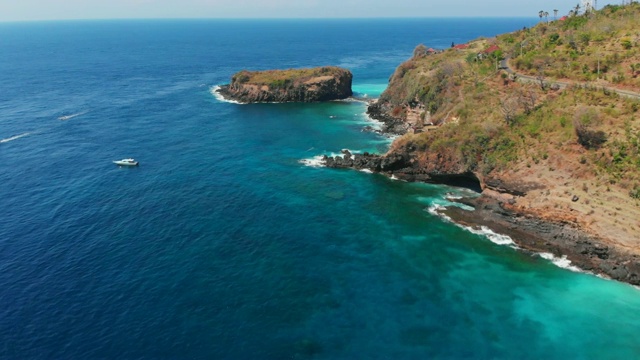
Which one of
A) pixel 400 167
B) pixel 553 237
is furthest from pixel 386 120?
pixel 553 237

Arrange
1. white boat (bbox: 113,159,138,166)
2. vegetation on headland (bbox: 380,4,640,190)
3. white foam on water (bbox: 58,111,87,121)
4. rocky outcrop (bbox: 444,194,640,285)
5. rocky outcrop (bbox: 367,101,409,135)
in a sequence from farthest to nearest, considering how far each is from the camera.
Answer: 1. white foam on water (bbox: 58,111,87,121)
2. rocky outcrop (bbox: 367,101,409,135)
3. white boat (bbox: 113,159,138,166)
4. vegetation on headland (bbox: 380,4,640,190)
5. rocky outcrop (bbox: 444,194,640,285)

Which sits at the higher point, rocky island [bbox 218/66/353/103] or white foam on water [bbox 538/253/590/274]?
rocky island [bbox 218/66/353/103]

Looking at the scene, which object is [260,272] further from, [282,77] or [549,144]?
[282,77]

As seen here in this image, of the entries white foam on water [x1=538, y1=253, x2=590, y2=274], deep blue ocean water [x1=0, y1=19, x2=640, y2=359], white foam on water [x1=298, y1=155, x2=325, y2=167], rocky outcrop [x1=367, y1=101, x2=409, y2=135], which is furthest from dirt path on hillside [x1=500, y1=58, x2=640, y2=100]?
white foam on water [x1=298, y1=155, x2=325, y2=167]

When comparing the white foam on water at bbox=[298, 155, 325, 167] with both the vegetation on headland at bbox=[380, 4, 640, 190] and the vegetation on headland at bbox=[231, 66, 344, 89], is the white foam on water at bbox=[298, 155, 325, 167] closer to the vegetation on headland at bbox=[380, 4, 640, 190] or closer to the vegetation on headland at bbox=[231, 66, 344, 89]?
the vegetation on headland at bbox=[380, 4, 640, 190]

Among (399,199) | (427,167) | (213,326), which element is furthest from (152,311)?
(427,167)

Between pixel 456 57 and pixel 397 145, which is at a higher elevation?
pixel 456 57

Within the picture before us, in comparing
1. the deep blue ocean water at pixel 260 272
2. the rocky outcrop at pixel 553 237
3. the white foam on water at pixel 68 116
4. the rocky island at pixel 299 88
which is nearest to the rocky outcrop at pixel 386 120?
the deep blue ocean water at pixel 260 272

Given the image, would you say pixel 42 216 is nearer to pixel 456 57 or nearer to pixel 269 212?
pixel 269 212
